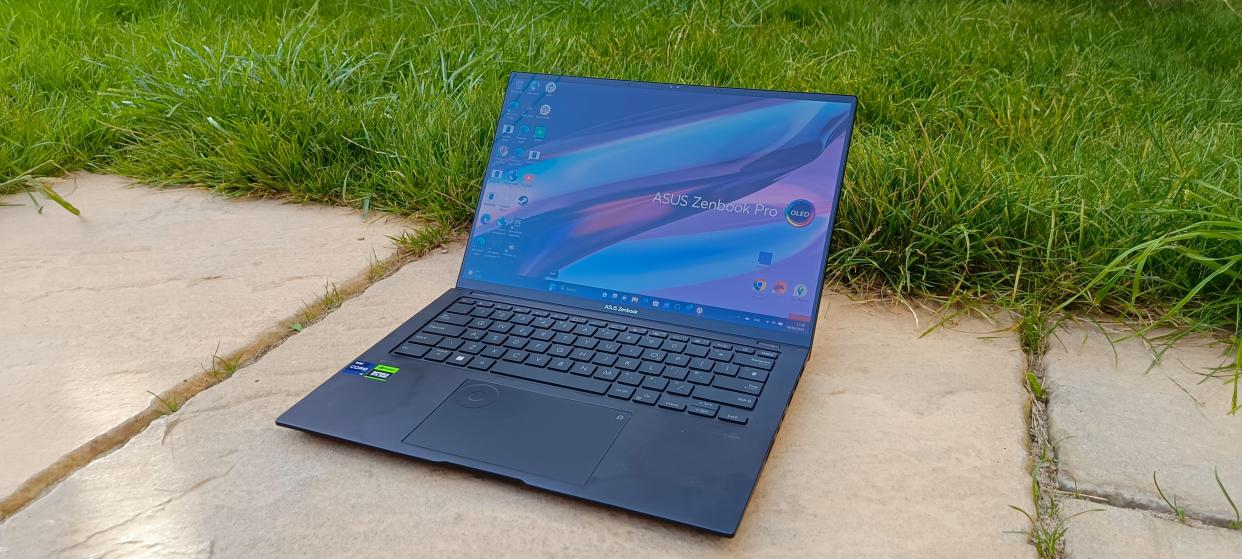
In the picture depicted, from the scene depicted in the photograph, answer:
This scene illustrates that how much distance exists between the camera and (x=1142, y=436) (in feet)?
3.74

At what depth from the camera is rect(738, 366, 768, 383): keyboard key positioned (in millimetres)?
1136

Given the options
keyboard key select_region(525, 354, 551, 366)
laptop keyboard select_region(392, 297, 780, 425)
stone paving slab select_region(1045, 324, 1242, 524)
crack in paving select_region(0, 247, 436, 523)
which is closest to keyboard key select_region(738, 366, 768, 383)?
laptop keyboard select_region(392, 297, 780, 425)

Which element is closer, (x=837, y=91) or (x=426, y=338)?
(x=426, y=338)

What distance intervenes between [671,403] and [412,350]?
37cm

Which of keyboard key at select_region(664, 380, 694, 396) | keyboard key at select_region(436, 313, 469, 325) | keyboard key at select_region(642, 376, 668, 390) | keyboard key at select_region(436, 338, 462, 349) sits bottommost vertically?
keyboard key at select_region(436, 313, 469, 325)

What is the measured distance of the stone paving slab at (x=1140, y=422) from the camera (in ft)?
3.42

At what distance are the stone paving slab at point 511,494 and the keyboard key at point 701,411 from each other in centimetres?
9

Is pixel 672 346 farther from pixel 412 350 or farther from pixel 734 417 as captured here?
pixel 412 350

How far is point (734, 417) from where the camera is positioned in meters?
1.06

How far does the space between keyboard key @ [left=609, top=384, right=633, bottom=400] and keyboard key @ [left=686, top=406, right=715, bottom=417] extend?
0.26ft

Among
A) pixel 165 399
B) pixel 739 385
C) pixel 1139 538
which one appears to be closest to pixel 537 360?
pixel 739 385

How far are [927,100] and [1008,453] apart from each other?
120 centimetres

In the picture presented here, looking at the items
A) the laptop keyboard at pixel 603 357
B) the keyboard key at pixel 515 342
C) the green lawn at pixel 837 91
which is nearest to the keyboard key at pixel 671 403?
the laptop keyboard at pixel 603 357

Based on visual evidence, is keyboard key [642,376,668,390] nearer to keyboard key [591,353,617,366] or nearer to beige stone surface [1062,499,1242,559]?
keyboard key [591,353,617,366]
